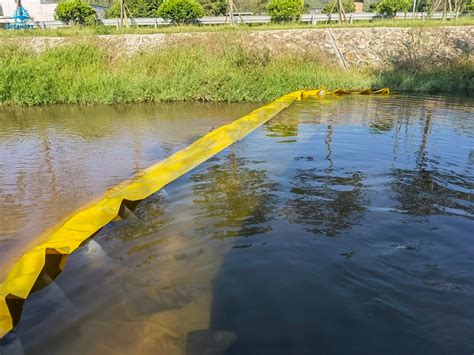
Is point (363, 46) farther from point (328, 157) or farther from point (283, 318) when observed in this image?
point (283, 318)

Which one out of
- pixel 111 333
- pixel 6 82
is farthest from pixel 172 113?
pixel 111 333

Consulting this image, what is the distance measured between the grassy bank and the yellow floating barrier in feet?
18.5

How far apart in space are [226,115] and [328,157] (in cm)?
441

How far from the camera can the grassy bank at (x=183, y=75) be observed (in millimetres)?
11406

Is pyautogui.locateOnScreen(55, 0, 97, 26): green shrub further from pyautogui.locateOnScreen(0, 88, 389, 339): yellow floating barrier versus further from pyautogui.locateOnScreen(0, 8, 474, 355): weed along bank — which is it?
pyautogui.locateOnScreen(0, 88, 389, 339): yellow floating barrier

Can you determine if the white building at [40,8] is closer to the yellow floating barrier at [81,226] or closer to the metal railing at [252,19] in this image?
the metal railing at [252,19]

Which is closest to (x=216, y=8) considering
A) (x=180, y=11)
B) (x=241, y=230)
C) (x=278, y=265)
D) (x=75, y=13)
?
(x=180, y=11)

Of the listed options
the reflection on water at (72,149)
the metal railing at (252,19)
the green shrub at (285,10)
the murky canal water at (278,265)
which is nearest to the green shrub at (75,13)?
the metal railing at (252,19)

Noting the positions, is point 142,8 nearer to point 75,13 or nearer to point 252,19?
point 75,13

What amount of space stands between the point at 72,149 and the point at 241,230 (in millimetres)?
4187

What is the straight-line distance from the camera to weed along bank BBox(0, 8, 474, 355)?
2254 millimetres

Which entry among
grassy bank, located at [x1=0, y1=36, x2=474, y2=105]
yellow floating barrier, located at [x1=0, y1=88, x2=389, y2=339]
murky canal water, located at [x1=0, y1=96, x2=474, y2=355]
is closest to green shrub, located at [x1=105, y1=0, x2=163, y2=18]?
grassy bank, located at [x1=0, y1=36, x2=474, y2=105]

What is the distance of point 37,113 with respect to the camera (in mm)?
10070

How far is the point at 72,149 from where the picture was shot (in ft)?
21.0
